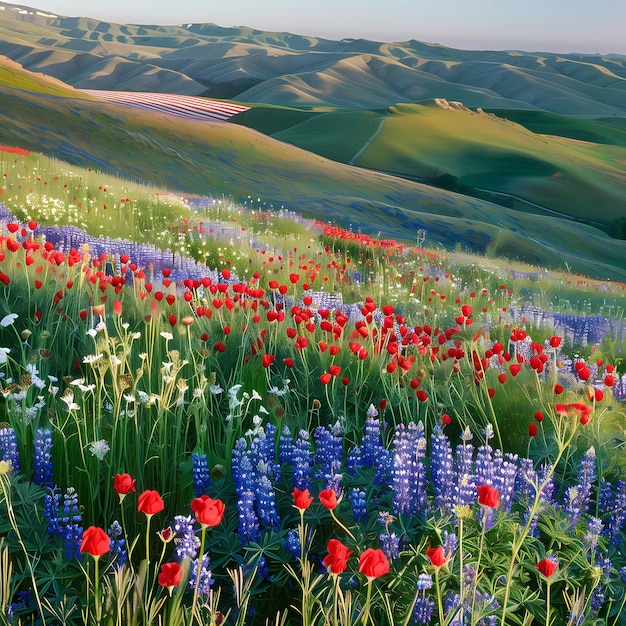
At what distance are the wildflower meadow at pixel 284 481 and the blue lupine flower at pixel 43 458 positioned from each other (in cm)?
1

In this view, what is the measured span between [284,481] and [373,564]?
1428 mm

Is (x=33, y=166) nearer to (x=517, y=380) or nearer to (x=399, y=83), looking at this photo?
(x=517, y=380)

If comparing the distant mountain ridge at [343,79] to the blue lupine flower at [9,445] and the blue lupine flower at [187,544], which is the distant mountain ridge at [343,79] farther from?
the blue lupine flower at [187,544]

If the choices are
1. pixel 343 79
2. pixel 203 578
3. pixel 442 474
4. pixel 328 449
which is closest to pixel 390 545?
pixel 442 474

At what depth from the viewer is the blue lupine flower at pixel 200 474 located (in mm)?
2738

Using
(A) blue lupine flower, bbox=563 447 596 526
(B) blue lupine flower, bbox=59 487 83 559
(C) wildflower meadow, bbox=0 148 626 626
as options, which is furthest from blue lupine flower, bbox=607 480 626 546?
(B) blue lupine flower, bbox=59 487 83 559

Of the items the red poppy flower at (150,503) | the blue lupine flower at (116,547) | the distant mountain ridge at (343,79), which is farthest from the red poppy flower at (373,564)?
the distant mountain ridge at (343,79)

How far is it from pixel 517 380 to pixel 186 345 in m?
2.01

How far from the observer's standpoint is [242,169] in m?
27.2

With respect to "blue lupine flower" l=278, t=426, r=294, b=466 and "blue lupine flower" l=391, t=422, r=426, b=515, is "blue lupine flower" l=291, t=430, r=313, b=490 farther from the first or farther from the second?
"blue lupine flower" l=391, t=422, r=426, b=515

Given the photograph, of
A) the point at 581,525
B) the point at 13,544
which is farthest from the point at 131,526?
the point at 581,525

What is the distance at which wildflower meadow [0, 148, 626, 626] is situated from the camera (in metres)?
2.10

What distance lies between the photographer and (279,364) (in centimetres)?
421

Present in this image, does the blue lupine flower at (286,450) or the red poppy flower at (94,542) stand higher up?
the red poppy flower at (94,542)
